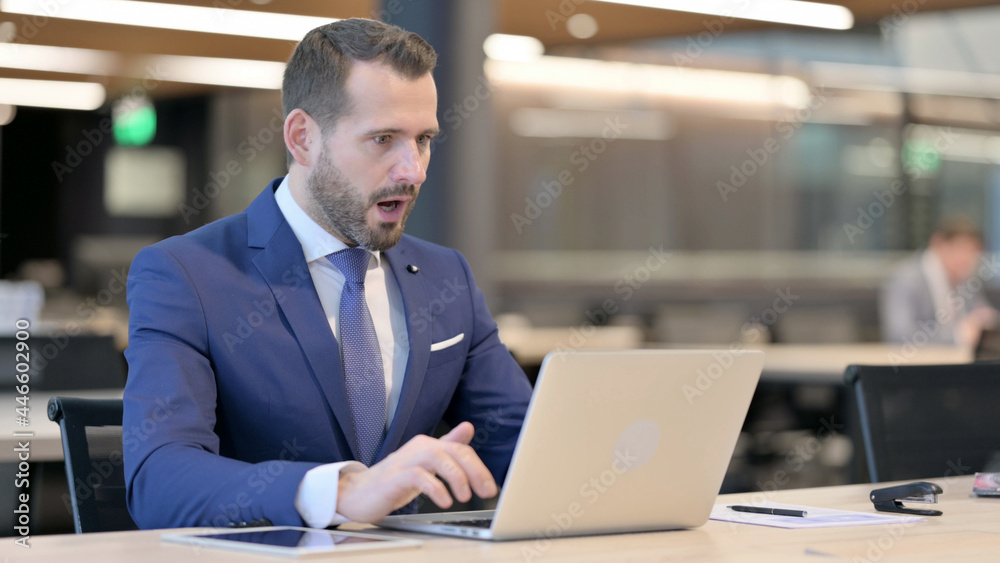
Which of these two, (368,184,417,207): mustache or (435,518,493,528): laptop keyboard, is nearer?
(435,518,493,528): laptop keyboard

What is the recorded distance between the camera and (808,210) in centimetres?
995

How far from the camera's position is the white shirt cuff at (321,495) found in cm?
141

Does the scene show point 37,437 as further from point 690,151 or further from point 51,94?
point 51,94

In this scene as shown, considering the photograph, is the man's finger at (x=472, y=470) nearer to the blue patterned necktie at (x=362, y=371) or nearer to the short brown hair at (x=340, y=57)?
the blue patterned necktie at (x=362, y=371)

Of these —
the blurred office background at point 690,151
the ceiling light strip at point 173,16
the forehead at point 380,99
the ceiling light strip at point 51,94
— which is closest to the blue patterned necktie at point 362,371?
the forehead at point 380,99

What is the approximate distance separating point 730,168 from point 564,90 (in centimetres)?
170

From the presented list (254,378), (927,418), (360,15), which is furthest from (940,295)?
(254,378)

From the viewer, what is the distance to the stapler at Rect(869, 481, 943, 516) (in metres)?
1.71

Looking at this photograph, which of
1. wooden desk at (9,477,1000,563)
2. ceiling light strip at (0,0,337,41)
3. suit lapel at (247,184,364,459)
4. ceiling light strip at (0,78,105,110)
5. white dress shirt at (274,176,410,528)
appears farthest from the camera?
ceiling light strip at (0,78,105,110)

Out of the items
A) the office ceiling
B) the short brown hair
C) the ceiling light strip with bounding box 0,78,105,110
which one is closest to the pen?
the short brown hair

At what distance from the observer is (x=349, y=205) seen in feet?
6.09

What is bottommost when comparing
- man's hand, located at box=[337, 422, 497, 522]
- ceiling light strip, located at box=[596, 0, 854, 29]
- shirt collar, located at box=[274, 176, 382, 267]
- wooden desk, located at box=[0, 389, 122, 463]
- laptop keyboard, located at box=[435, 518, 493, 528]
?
wooden desk, located at box=[0, 389, 122, 463]

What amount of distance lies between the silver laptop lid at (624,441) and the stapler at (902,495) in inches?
14.5

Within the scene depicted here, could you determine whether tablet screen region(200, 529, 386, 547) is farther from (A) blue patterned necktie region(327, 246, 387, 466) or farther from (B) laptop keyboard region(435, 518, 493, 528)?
(A) blue patterned necktie region(327, 246, 387, 466)
